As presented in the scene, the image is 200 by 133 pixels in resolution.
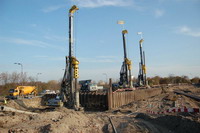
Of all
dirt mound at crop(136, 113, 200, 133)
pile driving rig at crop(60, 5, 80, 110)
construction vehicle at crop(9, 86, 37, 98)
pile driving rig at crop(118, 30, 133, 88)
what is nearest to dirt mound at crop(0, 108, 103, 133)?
dirt mound at crop(136, 113, 200, 133)

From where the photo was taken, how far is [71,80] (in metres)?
23.0

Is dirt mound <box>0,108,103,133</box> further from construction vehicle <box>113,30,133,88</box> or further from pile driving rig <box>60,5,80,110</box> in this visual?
construction vehicle <box>113,30,133,88</box>

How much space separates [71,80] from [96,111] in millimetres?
6056

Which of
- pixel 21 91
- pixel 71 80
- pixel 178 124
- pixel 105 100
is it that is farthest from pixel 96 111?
pixel 21 91

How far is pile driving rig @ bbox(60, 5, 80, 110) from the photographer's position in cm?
2227

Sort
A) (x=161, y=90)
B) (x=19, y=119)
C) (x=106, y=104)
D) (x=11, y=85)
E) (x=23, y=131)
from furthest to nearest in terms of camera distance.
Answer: (x=11, y=85), (x=161, y=90), (x=106, y=104), (x=19, y=119), (x=23, y=131)

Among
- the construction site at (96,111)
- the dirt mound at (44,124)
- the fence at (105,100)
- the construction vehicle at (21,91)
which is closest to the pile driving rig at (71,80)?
the construction site at (96,111)

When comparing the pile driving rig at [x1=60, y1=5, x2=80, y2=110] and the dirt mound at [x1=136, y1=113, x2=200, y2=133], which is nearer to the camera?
the dirt mound at [x1=136, y1=113, x2=200, y2=133]

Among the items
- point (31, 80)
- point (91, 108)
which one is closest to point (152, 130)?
point (91, 108)

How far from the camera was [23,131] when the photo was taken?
9.51 m

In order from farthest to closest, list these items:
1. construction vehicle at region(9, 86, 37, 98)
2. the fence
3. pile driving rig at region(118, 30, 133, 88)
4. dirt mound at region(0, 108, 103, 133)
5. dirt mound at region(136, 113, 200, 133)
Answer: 1. construction vehicle at region(9, 86, 37, 98)
2. pile driving rig at region(118, 30, 133, 88)
3. the fence
4. dirt mound at region(136, 113, 200, 133)
5. dirt mound at region(0, 108, 103, 133)

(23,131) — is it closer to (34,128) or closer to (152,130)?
(34,128)

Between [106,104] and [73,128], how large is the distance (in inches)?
623

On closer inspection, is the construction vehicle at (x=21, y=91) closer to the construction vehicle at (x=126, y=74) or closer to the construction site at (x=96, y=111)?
the construction site at (x=96, y=111)
